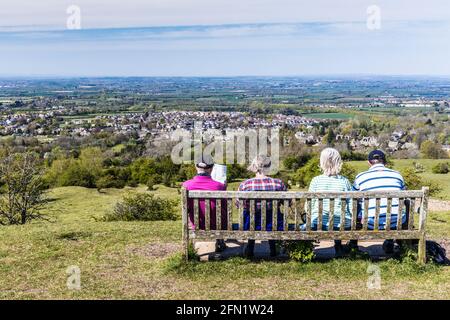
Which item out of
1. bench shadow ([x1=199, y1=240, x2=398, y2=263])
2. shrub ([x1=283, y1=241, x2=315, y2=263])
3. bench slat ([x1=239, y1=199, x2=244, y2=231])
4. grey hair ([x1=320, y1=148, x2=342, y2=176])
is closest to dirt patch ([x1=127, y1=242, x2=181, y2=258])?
bench shadow ([x1=199, y1=240, x2=398, y2=263])

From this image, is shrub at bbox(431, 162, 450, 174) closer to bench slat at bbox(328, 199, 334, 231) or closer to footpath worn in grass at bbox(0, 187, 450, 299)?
footpath worn in grass at bbox(0, 187, 450, 299)

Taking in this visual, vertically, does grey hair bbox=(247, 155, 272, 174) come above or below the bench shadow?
above

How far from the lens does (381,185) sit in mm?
6512

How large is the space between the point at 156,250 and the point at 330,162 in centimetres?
316

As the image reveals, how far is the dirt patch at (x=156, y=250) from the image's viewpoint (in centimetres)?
752

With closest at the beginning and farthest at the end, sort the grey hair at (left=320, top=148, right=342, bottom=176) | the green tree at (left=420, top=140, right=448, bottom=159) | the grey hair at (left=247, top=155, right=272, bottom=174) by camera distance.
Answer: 1. the grey hair at (left=320, top=148, right=342, bottom=176)
2. the grey hair at (left=247, top=155, right=272, bottom=174)
3. the green tree at (left=420, top=140, right=448, bottom=159)

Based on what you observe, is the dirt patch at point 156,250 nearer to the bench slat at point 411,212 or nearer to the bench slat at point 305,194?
the bench slat at point 305,194

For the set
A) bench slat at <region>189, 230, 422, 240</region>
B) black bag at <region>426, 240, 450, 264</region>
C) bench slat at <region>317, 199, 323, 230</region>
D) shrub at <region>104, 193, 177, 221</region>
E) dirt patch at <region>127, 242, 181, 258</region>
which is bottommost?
shrub at <region>104, 193, 177, 221</region>

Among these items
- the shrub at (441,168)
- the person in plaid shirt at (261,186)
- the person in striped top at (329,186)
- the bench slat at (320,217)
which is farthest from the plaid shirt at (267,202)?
the shrub at (441,168)

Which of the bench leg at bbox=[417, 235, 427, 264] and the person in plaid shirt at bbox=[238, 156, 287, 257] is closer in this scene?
the bench leg at bbox=[417, 235, 427, 264]

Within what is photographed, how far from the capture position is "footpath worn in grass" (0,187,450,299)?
5730 mm

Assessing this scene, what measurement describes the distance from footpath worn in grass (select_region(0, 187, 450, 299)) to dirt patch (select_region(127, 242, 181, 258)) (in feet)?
0.05

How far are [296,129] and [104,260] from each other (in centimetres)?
10510

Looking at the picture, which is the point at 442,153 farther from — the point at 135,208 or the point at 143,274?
the point at 143,274
